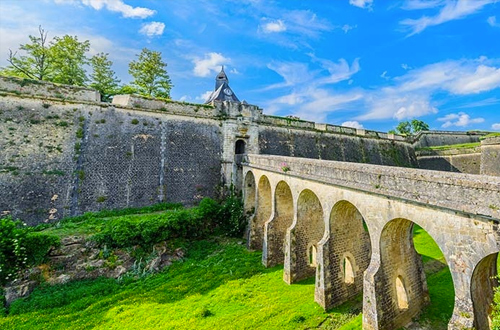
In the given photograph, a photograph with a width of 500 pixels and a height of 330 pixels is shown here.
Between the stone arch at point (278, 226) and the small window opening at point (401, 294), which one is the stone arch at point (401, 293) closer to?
the small window opening at point (401, 294)

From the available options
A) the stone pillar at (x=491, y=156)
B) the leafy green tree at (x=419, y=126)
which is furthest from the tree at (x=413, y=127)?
the stone pillar at (x=491, y=156)

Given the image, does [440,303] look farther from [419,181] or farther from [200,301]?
[200,301]

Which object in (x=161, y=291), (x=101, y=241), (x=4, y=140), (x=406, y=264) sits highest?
(x=4, y=140)

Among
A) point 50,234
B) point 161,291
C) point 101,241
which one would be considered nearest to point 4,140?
point 50,234

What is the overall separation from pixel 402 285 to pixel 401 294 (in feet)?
1.02

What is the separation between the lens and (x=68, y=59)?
22.1 meters

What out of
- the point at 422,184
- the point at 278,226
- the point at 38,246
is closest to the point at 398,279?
the point at 422,184

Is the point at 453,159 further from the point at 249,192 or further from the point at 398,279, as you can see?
the point at 398,279

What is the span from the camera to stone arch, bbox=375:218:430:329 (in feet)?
24.2

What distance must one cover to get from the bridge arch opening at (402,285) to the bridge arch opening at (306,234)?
3.93 m

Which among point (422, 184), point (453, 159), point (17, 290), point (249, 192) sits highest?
point (453, 159)

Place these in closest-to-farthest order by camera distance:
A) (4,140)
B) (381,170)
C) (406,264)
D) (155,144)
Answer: (381,170)
(406,264)
(4,140)
(155,144)

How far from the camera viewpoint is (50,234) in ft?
37.1

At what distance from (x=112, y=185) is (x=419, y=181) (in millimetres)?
16989
